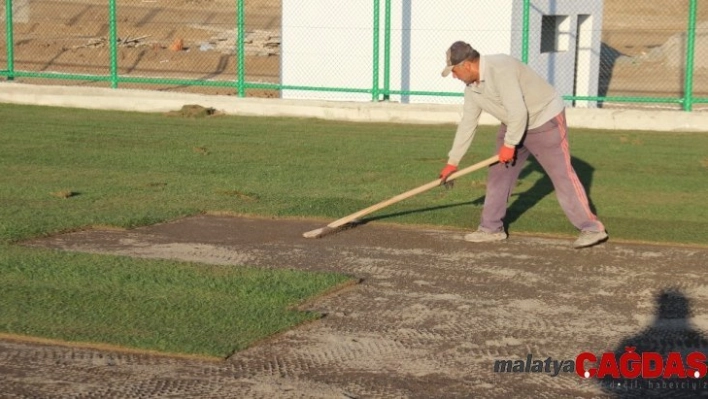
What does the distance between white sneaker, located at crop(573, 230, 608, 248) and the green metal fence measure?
27.7 ft

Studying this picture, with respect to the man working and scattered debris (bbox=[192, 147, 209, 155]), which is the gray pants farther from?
scattered debris (bbox=[192, 147, 209, 155])

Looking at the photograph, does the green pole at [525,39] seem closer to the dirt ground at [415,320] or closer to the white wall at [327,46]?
the white wall at [327,46]

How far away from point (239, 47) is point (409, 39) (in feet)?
9.14

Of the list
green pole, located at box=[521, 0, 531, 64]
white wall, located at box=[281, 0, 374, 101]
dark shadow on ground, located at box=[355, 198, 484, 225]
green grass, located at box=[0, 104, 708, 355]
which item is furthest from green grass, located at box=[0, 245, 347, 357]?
white wall, located at box=[281, 0, 374, 101]

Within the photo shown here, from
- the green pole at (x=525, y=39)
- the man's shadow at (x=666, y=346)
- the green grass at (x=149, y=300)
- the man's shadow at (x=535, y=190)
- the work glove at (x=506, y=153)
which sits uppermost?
the green pole at (x=525, y=39)

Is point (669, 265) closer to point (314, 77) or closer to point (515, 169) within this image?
point (515, 169)

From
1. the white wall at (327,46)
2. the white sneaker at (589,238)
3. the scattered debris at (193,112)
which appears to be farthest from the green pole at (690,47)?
the white sneaker at (589,238)

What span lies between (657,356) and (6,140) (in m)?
10.3

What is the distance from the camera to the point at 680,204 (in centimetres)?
1078

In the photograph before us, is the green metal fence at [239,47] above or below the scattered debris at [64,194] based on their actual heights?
above

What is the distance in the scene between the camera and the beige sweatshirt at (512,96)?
27.7 feet

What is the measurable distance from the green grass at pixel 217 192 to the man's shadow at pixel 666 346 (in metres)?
1.81

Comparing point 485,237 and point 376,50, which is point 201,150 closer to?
point 376,50

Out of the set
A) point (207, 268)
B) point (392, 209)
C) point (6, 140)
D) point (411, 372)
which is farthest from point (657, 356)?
point (6, 140)
